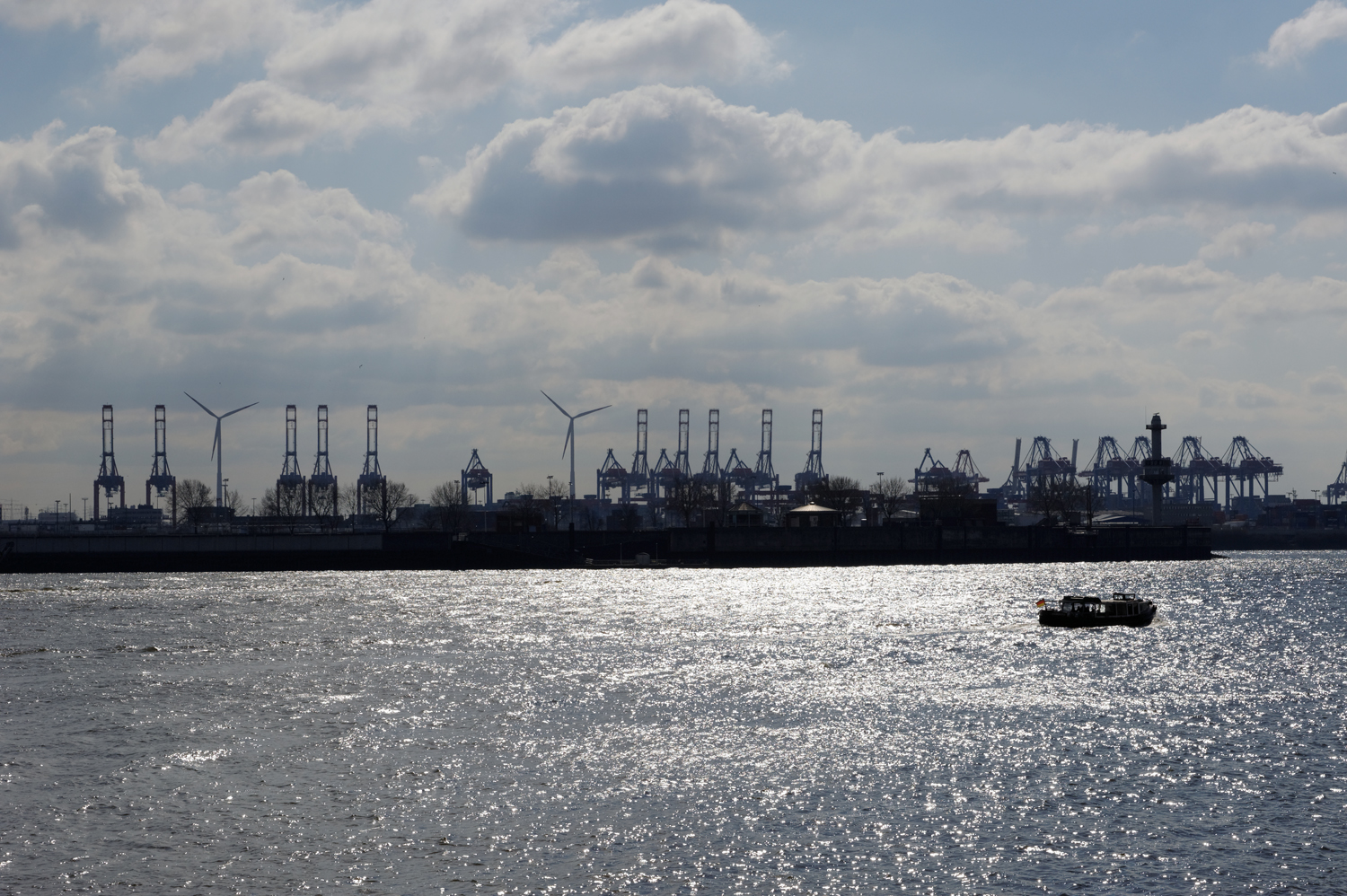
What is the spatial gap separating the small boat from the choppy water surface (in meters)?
6.69

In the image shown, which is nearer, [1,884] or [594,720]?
[1,884]

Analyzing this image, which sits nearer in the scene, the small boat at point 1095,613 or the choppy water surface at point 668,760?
the choppy water surface at point 668,760

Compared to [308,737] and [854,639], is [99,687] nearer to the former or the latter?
[308,737]

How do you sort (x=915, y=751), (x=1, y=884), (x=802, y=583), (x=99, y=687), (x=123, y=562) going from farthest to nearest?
1. (x=123, y=562)
2. (x=802, y=583)
3. (x=99, y=687)
4. (x=915, y=751)
5. (x=1, y=884)

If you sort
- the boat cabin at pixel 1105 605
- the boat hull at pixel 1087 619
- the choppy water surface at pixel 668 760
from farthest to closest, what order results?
1. the boat cabin at pixel 1105 605
2. the boat hull at pixel 1087 619
3. the choppy water surface at pixel 668 760

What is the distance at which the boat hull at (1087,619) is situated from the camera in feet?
335

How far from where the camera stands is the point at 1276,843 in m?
34.3

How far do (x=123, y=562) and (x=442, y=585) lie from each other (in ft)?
202

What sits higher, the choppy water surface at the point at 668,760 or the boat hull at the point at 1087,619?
the choppy water surface at the point at 668,760

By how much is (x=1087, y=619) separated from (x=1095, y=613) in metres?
1.44

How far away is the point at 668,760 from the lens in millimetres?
45344

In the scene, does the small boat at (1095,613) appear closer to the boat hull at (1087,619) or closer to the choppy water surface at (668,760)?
the boat hull at (1087,619)

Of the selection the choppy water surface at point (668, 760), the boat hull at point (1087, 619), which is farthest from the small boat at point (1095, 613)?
the choppy water surface at point (668, 760)

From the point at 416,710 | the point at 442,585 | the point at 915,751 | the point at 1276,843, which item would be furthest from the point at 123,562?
the point at 1276,843
